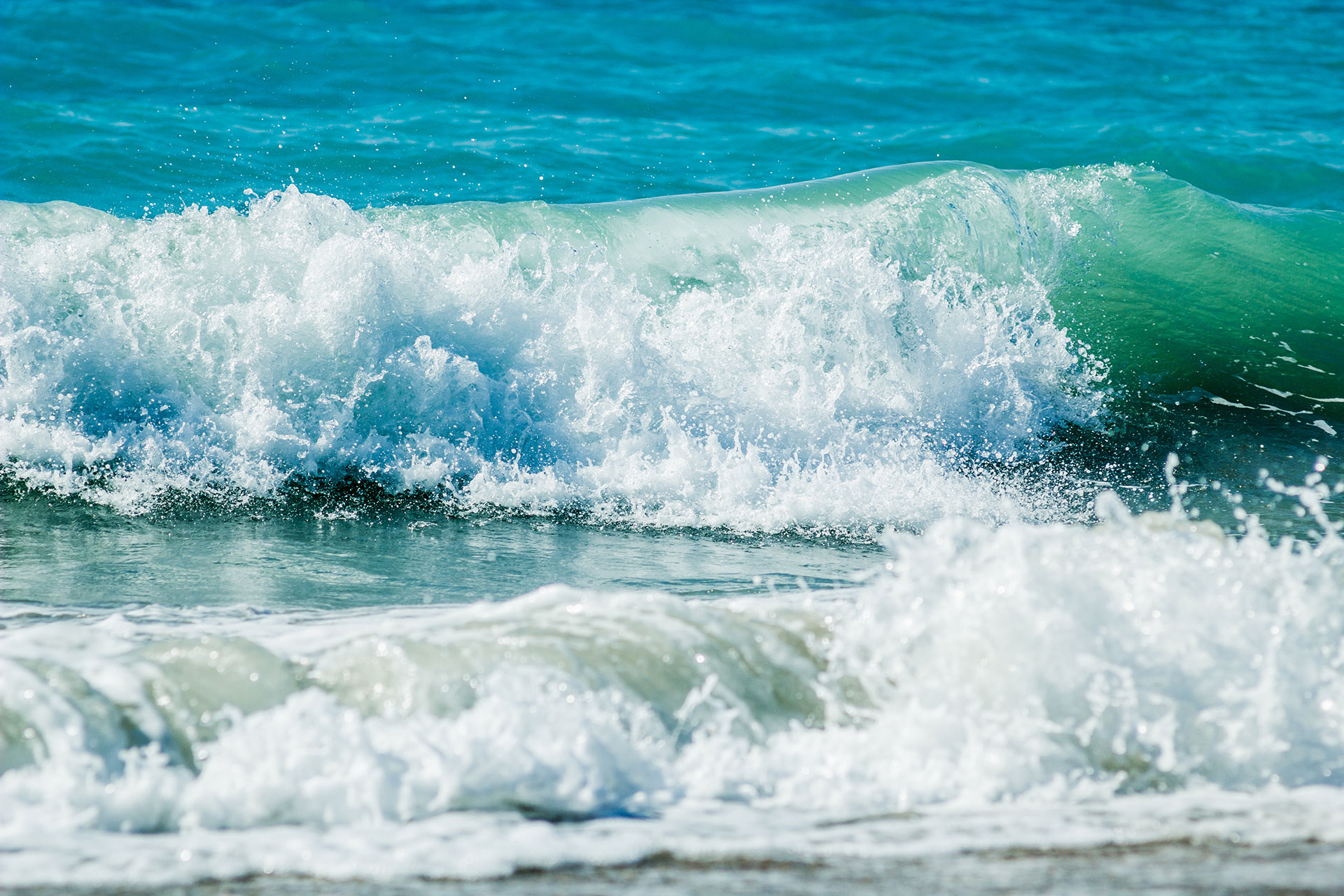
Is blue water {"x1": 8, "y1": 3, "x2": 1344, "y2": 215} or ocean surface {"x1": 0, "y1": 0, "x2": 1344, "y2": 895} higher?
blue water {"x1": 8, "y1": 3, "x2": 1344, "y2": 215}

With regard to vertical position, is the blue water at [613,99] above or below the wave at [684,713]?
above

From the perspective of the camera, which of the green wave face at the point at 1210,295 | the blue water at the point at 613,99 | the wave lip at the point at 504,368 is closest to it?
the wave lip at the point at 504,368

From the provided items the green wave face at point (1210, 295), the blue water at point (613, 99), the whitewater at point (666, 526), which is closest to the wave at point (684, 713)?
the whitewater at point (666, 526)

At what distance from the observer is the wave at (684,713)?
7.25 ft

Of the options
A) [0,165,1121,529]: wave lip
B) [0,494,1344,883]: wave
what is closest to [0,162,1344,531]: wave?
[0,165,1121,529]: wave lip

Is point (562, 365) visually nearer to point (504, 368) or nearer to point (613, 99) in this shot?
point (504, 368)

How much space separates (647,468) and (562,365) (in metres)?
0.78

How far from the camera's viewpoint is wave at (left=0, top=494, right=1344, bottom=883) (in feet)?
7.25

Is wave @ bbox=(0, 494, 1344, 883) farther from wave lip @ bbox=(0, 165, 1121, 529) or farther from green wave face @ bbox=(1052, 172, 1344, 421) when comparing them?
green wave face @ bbox=(1052, 172, 1344, 421)

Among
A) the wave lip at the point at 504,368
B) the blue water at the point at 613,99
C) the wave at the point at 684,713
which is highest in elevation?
the blue water at the point at 613,99

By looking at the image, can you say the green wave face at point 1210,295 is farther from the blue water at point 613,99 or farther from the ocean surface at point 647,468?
the blue water at point 613,99

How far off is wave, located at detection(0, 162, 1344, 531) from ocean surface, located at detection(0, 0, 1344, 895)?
0.02 m

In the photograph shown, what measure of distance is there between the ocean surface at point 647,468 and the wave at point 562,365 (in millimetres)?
25

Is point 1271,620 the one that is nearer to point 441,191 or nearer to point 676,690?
point 676,690
